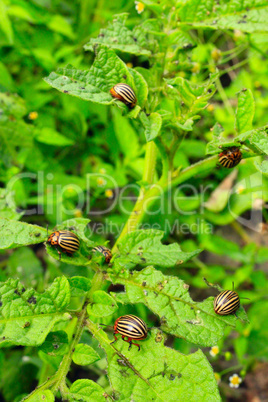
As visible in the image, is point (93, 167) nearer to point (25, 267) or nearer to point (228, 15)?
point (25, 267)

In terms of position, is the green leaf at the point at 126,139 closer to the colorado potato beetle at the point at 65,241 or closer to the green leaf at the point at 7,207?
the green leaf at the point at 7,207

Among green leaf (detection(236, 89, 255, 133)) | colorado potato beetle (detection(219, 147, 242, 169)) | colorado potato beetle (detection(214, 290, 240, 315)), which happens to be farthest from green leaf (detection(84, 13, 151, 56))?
colorado potato beetle (detection(214, 290, 240, 315))

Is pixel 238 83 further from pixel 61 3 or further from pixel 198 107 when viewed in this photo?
pixel 198 107

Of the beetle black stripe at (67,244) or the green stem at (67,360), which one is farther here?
the beetle black stripe at (67,244)

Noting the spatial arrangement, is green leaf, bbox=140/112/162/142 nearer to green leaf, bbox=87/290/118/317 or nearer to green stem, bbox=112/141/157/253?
green stem, bbox=112/141/157/253

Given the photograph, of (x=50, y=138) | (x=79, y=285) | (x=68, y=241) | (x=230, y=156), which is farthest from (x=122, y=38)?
(x=79, y=285)

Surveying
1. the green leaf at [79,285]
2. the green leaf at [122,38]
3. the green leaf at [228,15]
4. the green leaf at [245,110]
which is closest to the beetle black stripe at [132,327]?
the green leaf at [79,285]
